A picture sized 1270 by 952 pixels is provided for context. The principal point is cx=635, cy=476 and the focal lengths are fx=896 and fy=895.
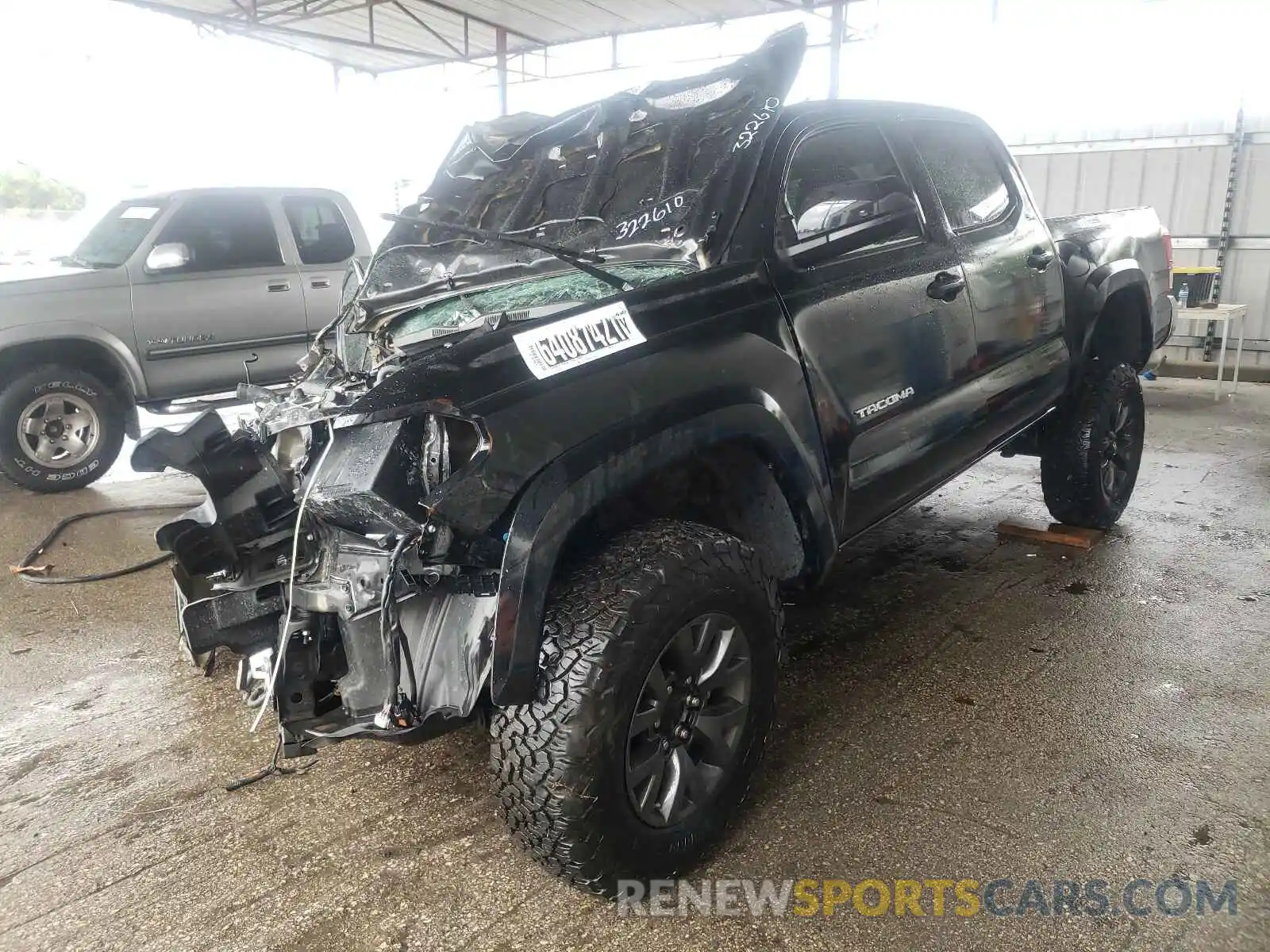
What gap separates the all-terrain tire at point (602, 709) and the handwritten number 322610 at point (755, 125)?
1151 mm

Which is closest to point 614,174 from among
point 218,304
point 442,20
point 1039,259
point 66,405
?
point 1039,259

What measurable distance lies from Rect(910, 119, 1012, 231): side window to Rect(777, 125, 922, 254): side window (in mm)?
277

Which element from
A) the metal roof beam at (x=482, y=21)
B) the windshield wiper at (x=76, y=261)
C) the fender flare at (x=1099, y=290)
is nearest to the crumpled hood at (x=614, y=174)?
the fender flare at (x=1099, y=290)

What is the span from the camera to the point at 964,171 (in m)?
3.38

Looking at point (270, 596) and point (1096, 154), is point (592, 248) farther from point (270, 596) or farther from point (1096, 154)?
point (1096, 154)

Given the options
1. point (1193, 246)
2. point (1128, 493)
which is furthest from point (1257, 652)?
point (1193, 246)

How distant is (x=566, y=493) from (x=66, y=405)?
514 centimetres

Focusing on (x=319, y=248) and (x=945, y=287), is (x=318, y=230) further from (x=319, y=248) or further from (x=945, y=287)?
(x=945, y=287)

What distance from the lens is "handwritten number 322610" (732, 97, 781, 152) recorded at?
99.4 inches

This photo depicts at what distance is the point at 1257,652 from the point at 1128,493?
138 cm

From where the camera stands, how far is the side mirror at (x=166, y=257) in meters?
5.66

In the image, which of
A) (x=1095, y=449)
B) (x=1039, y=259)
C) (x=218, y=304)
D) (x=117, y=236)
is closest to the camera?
(x=1039, y=259)

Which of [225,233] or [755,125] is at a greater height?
[755,125]

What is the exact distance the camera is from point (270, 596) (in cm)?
203
